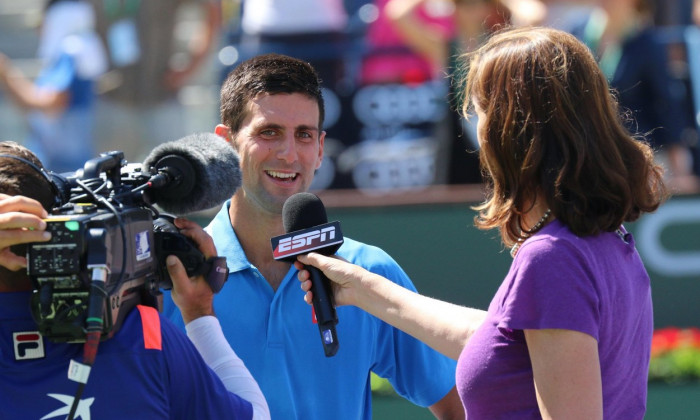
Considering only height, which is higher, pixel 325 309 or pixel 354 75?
pixel 354 75

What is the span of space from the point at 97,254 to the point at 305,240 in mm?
792

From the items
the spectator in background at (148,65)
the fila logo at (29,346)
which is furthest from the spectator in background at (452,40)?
the fila logo at (29,346)

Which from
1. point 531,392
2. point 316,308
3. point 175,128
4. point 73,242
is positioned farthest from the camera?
point 175,128

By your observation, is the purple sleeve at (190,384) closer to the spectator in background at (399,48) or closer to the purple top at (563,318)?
the purple top at (563,318)

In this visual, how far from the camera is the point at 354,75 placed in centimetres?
715

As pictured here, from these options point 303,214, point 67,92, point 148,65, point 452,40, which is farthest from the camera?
point 148,65

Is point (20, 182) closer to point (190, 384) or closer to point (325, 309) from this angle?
point (190, 384)

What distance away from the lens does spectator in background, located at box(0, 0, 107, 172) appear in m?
7.17

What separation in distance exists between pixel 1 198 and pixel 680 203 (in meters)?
5.77

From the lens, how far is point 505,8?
690 cm

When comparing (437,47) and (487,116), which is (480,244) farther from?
(487,116)

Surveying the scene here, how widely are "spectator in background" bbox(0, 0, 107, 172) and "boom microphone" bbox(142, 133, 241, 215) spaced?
496cm

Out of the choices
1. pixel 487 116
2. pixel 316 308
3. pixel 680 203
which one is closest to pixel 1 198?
pixel 316 308

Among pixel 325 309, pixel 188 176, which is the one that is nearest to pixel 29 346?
pixel 188 176
